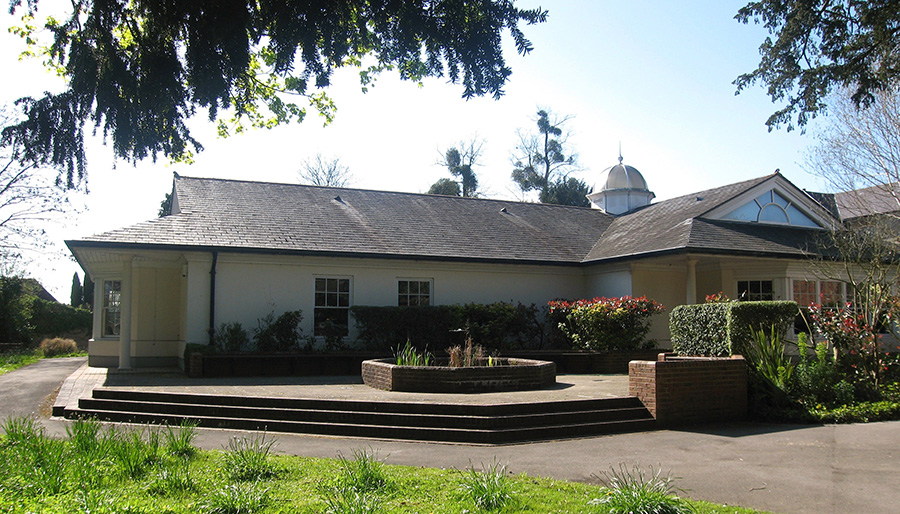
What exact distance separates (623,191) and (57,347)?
24442mm

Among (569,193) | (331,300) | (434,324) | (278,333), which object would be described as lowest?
(278,333)

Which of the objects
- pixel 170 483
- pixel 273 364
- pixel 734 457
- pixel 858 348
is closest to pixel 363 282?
pixel 273 364

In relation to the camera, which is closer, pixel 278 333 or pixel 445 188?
pixel 278 333

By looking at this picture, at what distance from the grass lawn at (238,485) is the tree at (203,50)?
2808 mm

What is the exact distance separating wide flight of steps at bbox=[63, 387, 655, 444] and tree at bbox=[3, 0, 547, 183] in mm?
5244

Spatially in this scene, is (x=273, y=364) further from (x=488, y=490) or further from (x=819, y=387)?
(x=819, y=387)

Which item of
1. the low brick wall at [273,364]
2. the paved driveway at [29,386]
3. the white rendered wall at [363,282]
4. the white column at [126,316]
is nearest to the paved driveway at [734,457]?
the paved driveway at [29,386]

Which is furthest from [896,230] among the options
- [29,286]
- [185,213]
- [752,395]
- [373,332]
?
[29,286]

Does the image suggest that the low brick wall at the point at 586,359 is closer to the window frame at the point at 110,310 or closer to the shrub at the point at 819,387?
the shrub at the point at 819,387

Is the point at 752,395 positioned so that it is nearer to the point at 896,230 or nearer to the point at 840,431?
the point at 840,431

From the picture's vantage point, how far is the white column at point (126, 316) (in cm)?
1639

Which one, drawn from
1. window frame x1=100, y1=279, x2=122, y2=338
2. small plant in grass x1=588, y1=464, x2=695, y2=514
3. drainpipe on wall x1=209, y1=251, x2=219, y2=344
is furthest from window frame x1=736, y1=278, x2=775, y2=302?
window frame x1=100, y1=279, x2=122, y2=338

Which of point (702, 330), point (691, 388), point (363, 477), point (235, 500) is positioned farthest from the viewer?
point (702, 330)

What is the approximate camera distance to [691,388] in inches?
424
